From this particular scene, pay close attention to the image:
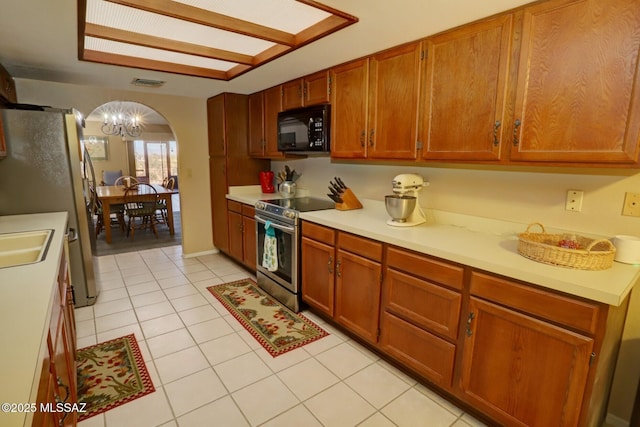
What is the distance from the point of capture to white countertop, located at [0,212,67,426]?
643 millimetres

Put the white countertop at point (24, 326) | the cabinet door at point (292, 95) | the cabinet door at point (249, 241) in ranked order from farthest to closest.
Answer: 1. the cabinet door at point (249, 241)
2. the cabinet door at point (292, 95)
3. the white countertop at point (24, 326)

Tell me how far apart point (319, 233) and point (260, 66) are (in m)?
1.45

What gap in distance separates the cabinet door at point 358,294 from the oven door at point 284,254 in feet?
1.66

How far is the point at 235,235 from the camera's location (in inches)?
151

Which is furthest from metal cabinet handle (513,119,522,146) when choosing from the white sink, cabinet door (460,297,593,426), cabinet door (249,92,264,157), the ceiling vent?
the ceiling vent

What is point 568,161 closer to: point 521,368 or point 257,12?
point 521,368

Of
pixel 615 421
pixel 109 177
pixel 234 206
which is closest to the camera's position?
pixel 615 421

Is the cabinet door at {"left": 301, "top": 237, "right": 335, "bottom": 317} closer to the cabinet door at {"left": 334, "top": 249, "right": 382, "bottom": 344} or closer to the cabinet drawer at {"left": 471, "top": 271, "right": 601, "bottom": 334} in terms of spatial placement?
the cabinet door at {"left": 334, "top": 249, "right": 382, "bottom": 344}

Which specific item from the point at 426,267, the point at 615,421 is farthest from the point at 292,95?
the point at 615,421

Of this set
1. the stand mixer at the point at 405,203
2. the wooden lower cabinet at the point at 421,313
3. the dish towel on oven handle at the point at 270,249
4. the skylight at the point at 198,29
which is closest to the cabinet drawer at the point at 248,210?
the dish towel on oven handle at the point at 270,249

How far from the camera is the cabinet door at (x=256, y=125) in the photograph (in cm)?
364

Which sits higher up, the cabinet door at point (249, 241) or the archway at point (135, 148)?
the archway at point (135, 148)

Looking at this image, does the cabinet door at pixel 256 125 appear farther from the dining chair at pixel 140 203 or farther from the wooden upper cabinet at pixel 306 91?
the dining chair at pixel 140 203

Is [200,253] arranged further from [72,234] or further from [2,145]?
[2,145]
